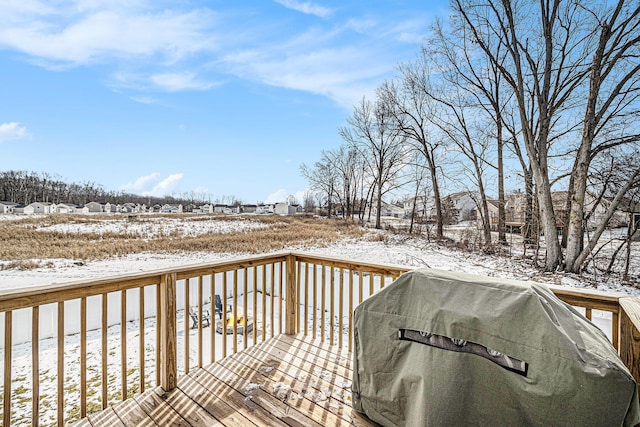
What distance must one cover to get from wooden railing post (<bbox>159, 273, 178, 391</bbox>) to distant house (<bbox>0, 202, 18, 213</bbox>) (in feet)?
16.1

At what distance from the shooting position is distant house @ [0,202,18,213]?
486cm

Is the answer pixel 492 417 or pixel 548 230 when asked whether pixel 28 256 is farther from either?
pixel 548 230

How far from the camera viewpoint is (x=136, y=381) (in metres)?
2.82

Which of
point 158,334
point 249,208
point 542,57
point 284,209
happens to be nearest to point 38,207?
point 249,208

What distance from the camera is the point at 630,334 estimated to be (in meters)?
1.37

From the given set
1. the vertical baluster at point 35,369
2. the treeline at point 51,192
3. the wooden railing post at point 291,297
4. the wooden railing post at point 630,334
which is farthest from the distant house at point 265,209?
the wooden railing post at point 630,334

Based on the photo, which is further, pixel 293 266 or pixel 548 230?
pixel 548 230

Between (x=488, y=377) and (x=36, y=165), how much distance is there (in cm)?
740

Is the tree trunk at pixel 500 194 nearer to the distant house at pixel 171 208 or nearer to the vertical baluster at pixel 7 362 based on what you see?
the distant house at pixel 171 208

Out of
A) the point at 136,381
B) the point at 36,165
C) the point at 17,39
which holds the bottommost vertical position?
the point at 136,381

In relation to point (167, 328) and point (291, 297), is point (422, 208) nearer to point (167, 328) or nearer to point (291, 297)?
point (291, 297)

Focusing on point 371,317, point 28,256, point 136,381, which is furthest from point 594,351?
point 28,256

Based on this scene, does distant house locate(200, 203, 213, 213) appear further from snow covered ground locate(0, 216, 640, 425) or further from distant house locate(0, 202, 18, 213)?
distant house locate(0, 202, 18, 213)

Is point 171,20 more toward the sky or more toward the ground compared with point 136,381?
more toward the sky
